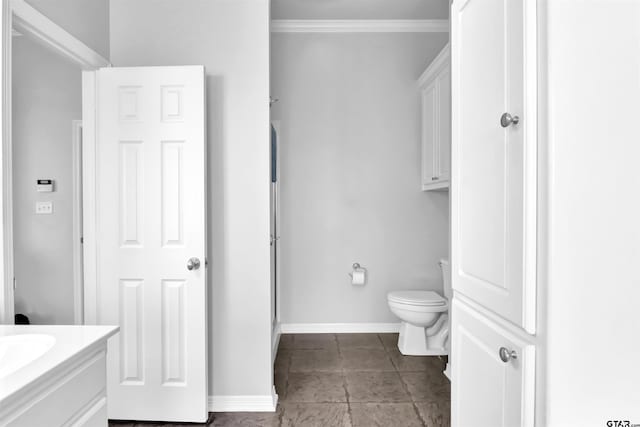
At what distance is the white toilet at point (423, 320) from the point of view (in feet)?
9.91

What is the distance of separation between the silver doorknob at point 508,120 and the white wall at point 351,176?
9.27ft

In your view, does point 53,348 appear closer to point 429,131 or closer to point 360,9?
point 429,131

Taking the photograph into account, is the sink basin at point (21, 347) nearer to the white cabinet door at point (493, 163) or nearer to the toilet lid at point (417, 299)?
the white cabinet door at point (493, 163)

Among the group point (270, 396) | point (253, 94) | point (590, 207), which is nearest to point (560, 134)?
point (590, 207)

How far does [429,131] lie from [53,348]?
3075 millimetres

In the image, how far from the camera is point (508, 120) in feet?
2.70

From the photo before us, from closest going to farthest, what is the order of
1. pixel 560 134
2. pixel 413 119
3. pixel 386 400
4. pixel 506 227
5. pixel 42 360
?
pixel 560 134 < pixel 506 227 < pixel 42 360 < pixel 386 400 < pixel 413 119

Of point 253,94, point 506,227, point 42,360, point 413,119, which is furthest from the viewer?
point 413,119

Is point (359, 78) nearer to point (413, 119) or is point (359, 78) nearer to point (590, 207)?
point (413, 119)

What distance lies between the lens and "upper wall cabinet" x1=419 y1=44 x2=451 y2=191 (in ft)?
9.58

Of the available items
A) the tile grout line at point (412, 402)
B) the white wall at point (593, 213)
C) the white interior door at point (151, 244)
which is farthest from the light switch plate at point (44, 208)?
the white wall at point (593, 213)

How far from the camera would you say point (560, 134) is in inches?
28.2

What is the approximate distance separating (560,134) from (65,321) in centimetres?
395

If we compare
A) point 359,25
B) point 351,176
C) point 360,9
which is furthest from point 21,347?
point 359,25
